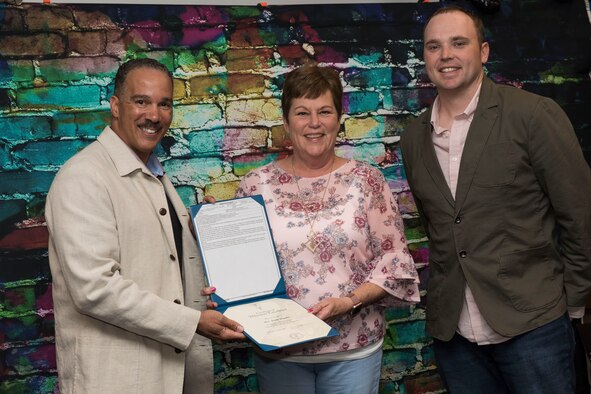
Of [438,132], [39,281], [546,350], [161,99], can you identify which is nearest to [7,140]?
[39,281]

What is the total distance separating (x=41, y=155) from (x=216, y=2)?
2.65ft

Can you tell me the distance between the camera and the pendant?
1.95 m

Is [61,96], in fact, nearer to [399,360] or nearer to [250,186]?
[250,186]

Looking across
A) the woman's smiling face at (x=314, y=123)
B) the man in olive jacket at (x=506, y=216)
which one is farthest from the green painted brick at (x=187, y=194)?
the man in olive jacket at (x=506, y=216)

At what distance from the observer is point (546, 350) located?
190cm

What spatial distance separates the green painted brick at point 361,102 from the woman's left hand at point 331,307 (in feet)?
2.99

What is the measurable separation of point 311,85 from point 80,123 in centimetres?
82

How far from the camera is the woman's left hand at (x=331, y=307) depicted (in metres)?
1.85

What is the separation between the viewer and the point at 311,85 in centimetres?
201

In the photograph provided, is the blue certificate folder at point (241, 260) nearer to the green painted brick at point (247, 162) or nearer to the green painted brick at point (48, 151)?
the green painted brick at point (247, 162)

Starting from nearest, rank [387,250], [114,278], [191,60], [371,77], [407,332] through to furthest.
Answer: [114,278]
[387,250]
[191,60]
[371,77]
[407,332]

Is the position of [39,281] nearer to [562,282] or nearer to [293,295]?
[293,295]

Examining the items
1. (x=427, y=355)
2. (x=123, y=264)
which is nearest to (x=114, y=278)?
(x=123, y=264)

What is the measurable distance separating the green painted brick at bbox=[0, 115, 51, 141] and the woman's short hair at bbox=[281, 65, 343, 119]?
2.71 feet
